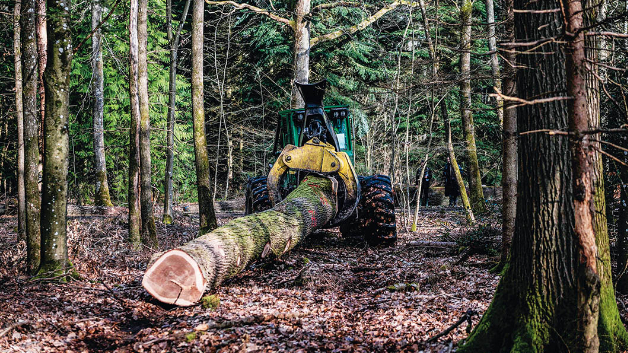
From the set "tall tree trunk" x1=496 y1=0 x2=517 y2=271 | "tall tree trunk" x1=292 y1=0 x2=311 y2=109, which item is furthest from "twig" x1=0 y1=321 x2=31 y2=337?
"tall tree trunk" x1=292 y1=0 x2=311 y2=109

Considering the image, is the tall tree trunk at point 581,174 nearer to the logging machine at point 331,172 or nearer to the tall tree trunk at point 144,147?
the logging machine at point 331,172

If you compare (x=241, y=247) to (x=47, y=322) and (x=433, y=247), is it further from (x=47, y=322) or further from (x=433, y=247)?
(x=433, y=247)

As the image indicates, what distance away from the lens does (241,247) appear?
21.5ft

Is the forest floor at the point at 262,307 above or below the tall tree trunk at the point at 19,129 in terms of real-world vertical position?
below

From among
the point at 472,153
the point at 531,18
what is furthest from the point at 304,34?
the point at 531,18

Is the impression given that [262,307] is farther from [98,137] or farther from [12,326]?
[98,137]

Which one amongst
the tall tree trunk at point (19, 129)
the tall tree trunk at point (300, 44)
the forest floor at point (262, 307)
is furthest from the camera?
the tall tree trunk at point (300, 44)

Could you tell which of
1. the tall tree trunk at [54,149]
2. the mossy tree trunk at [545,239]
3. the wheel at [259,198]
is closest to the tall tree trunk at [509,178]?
the mossy tree trunk at [545,239]

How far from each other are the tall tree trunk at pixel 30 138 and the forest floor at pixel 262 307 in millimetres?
316

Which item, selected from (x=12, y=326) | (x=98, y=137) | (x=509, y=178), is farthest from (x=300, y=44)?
(x=12, y=326)

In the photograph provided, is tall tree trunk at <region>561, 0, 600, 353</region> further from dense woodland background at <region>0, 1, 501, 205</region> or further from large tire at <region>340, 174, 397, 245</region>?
dense woodland background at <region>0, 1, 501, 205</region>

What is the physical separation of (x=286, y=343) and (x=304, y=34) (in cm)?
1271

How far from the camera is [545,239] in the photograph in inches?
140

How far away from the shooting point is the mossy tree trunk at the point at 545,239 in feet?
A: 11.5
